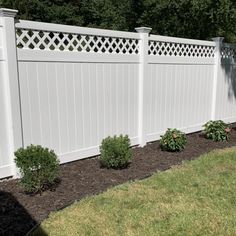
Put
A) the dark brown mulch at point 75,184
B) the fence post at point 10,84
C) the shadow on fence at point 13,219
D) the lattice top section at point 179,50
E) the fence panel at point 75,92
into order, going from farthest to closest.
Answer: the lattice top section at point 179,50 → the fence panel at point 75,92 → the fence post at point 10,84 → the dark brown mulch at point 75,184 → the shadow on fence at point 13,219

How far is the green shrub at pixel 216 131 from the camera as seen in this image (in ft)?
25.6

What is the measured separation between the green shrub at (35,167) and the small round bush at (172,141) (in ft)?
9.17

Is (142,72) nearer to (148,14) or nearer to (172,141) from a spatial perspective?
(172,141)

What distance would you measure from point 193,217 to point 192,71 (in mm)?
4610

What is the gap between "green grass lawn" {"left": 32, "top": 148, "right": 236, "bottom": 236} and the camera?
3727mm

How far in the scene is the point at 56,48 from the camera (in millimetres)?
5266

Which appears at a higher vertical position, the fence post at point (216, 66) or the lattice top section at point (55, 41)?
the lattice top section at point (55, 41)

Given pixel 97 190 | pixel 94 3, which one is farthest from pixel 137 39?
pixel 94 3

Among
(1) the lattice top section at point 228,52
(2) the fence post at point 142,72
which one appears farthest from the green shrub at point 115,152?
(1) the lattice top section at point 228,52

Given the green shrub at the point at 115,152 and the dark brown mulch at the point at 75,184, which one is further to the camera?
the green shrub at the point at 115,152

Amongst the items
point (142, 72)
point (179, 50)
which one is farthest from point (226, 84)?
point (142, 72)

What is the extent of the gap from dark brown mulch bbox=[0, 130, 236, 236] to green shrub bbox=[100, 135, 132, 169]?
14 centimetres

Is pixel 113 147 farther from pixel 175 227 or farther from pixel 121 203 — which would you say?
pixel 175 227

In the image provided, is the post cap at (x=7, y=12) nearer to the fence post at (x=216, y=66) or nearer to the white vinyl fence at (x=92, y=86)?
the white vinyl fence at (x=92, y=86)
